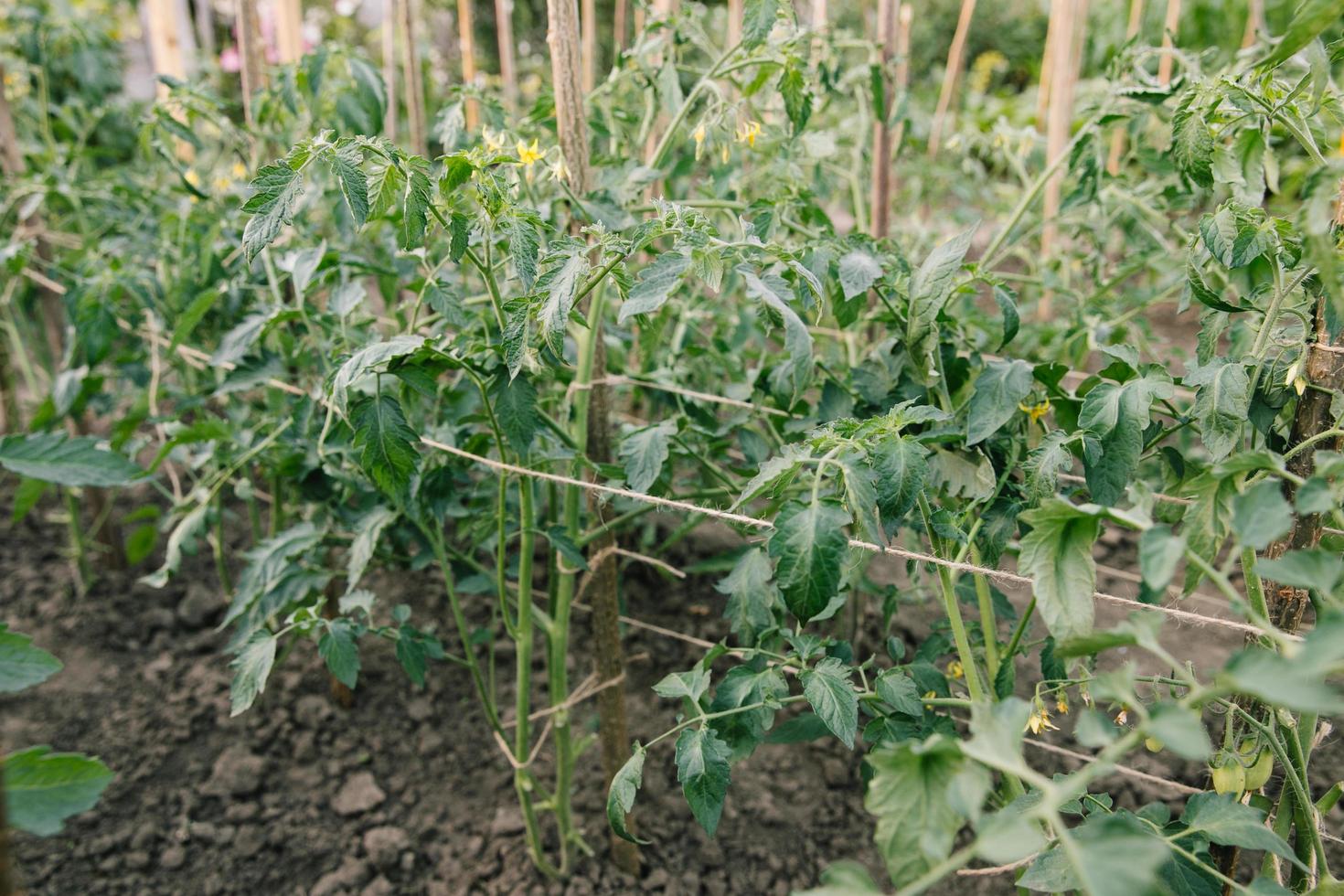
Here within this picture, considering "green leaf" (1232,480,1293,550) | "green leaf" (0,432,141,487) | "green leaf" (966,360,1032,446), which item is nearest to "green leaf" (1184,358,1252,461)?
"green leaf" (966,360,1032,446)

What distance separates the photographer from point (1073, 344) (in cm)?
175

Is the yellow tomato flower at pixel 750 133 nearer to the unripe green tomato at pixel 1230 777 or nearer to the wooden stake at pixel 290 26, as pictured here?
the unripe green tomato at pixel 1230 777

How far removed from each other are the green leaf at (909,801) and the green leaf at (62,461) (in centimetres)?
93

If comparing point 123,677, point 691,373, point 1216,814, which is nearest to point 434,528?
point 691,373

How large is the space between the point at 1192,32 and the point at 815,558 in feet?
20.8

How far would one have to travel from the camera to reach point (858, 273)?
1146 mm

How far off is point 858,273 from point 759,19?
378 millimetres

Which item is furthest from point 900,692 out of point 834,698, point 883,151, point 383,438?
point 883,151

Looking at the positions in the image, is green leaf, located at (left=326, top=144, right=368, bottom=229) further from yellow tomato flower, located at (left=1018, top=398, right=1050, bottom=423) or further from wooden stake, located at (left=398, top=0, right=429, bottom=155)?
wooden stake, located at (left=398, top=0, right=429, bottom=155)

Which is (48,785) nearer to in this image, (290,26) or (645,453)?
(645,453)

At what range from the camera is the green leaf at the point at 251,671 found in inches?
49.3

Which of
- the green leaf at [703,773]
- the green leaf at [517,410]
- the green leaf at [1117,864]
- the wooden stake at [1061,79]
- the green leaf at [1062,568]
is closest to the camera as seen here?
the green leaf at [1117,864]

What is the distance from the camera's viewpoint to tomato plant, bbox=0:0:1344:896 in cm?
83

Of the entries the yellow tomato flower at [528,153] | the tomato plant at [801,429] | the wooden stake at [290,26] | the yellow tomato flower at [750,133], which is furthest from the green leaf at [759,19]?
the wooden stake at [290,26]
